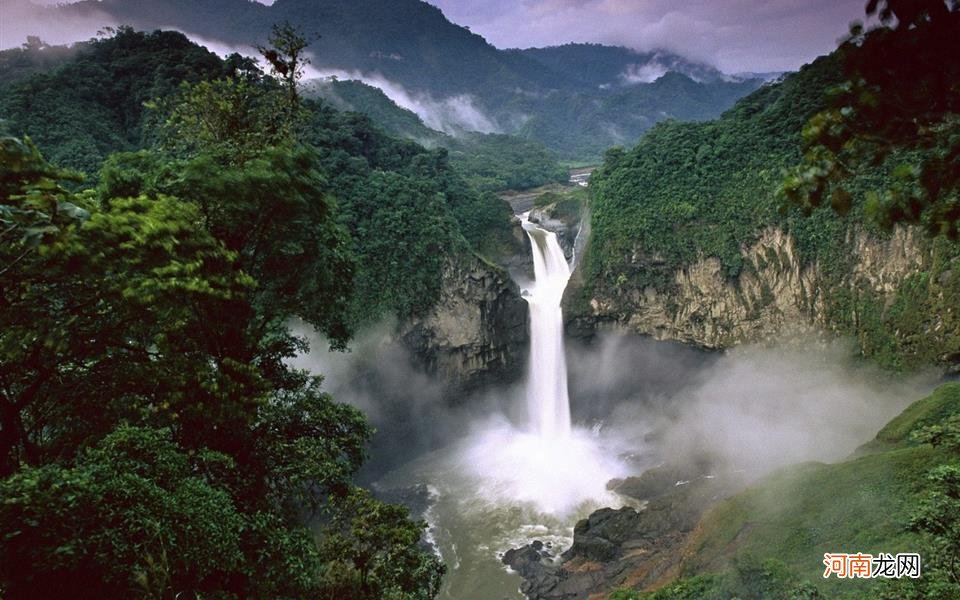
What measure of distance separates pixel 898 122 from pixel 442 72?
138 metres

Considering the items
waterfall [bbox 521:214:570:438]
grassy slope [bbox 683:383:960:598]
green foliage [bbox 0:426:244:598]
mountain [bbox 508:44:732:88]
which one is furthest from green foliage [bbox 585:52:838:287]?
mountain [bbox 508:44:732:88]

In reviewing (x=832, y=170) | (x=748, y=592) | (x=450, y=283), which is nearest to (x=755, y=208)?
(x=450, y=283)

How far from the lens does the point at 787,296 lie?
83.0ft

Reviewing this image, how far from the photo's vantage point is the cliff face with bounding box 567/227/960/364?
20641 millimetres

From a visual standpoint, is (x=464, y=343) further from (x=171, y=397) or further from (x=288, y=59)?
(x=171, y=397)

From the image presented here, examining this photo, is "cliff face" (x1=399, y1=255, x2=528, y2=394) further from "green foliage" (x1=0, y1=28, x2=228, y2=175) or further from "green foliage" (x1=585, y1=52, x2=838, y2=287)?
"green foliage" (x1=0, y1=28, x2=228, y2=175)

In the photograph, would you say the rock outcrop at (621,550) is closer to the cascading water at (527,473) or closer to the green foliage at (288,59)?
the cascading water at (527,473)

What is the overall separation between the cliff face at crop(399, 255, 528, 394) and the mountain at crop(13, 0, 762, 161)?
70183 mm

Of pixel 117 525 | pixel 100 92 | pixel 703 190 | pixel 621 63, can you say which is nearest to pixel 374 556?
pixel 117 525

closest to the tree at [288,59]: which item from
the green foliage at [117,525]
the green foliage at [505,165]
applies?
the green foliage at [117,525]

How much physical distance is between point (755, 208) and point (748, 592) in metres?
21.6

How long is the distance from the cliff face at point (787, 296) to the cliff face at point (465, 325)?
470cm

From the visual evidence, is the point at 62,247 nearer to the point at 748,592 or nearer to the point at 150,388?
the point at 150,388

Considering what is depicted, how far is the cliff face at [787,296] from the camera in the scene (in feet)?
67.7
